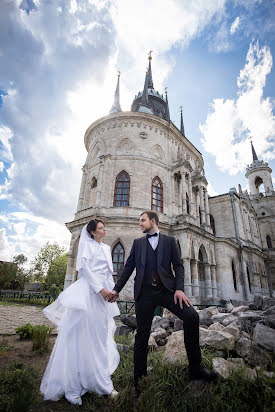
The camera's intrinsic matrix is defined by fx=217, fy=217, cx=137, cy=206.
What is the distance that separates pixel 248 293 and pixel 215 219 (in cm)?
777

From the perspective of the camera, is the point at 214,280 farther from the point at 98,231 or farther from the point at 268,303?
the point at 98,231

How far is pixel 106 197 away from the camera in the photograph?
16.5 metres

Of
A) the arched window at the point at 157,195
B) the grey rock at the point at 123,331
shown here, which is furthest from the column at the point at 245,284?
the grey rock at the point at 123,331

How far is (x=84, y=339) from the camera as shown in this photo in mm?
2787

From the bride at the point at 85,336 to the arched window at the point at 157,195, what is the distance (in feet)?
45.5

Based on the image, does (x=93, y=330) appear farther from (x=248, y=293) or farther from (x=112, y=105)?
(x=112, y=105)

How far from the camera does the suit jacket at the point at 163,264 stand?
277 cm

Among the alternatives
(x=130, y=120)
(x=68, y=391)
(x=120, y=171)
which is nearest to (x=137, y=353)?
(x=68, y=391)

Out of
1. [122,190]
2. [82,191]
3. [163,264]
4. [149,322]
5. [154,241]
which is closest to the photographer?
[149,322]

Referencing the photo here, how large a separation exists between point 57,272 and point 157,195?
29923mm

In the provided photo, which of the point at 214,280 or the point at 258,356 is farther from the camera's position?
the point at 214,280

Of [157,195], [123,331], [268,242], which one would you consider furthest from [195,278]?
[268,242]

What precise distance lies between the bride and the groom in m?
0.35

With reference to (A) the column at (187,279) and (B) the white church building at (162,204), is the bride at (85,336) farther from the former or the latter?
(A) the column at (187,279)
